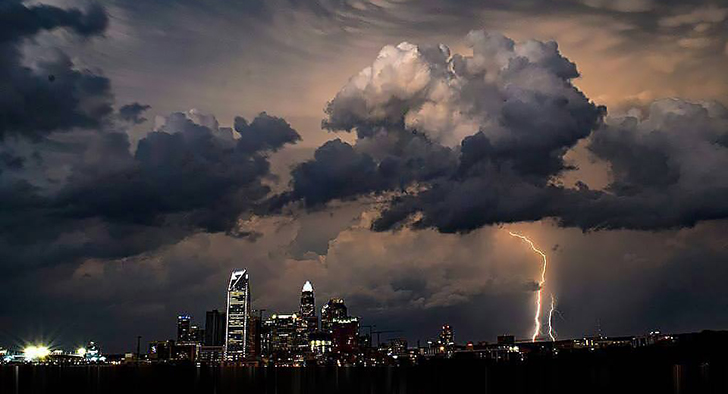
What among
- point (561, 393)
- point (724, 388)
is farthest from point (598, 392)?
point (724, 388)

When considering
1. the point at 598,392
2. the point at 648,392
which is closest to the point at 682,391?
the point at 648,392

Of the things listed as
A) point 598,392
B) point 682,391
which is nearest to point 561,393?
point 598,392

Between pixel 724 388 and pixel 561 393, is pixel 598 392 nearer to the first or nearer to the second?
pixel 561 393

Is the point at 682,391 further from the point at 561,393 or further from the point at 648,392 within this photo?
the point at 561,393

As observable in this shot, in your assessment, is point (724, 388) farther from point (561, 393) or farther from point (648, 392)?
point (561, 393)

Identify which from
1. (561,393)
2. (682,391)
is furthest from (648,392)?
(561,393)

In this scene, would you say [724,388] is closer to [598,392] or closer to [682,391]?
[682,391]
